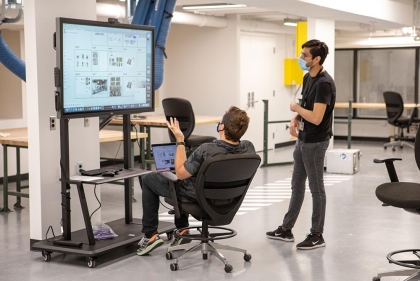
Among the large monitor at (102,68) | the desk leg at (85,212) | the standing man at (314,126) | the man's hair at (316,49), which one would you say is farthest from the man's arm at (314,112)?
the desk leg at (85,212)

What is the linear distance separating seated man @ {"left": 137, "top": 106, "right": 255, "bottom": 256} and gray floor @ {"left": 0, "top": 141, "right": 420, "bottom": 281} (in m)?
0.22

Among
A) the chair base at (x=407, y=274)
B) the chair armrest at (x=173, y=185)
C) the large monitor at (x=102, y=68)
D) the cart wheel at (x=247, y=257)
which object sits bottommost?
the cart wheel at (x=247, y=257)

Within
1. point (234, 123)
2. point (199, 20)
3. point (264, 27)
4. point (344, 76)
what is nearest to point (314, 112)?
point (234, 123)

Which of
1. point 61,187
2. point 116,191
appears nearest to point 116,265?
point 61,187

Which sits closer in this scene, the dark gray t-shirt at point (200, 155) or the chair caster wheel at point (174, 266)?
the dark gray t-shirt at point (200, 155)

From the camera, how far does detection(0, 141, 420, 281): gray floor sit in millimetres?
4438

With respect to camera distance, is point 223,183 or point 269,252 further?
point 269,252

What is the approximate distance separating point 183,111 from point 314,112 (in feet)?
11.0

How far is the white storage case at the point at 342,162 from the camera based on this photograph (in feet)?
29.6

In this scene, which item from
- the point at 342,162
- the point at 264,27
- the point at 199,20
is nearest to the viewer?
the point at 342,162

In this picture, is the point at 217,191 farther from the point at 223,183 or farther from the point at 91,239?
the point at 91,239

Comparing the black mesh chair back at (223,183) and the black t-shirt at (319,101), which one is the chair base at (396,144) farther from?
the black mesh chair back at (223,183)

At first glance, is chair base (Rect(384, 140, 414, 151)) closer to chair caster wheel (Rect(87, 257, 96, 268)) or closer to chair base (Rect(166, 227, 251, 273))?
chair base (Rect(166, 227, 251, 273))

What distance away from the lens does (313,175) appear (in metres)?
4.91
